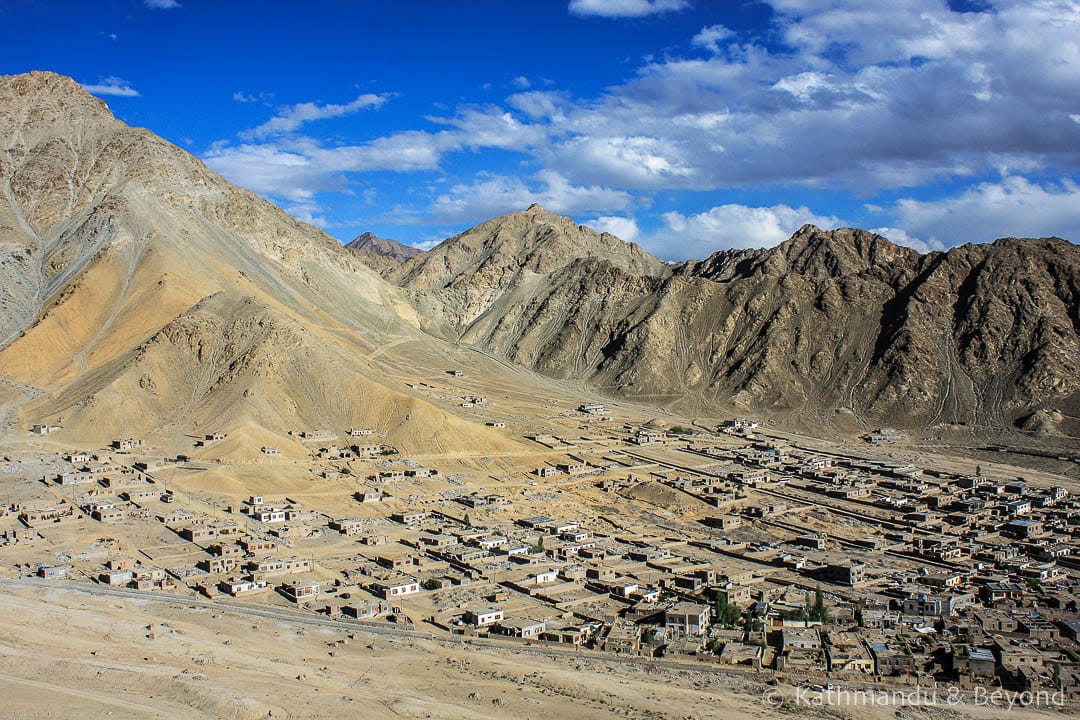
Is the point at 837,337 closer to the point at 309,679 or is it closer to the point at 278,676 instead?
the point at 309,679

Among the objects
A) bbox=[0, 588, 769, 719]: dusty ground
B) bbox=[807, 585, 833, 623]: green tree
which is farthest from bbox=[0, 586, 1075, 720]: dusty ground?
bbox=[807, 585, 833, 623]: green tree

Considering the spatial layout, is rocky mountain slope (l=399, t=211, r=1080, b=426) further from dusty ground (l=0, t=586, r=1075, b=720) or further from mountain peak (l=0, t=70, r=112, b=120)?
dusty ground (l=0, t=586, r=1075, b=720)

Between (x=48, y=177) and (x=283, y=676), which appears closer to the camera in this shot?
(x=283, y=676)

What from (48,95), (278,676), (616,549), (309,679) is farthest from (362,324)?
(309,679)

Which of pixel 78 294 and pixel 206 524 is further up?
pixel 78 294

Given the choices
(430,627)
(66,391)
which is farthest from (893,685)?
(66,391)

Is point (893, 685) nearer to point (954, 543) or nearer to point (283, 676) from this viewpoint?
point (283, 676)

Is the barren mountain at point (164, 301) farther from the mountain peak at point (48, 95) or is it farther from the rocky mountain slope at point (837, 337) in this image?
the rocky mountain slope at point (837, 337)
